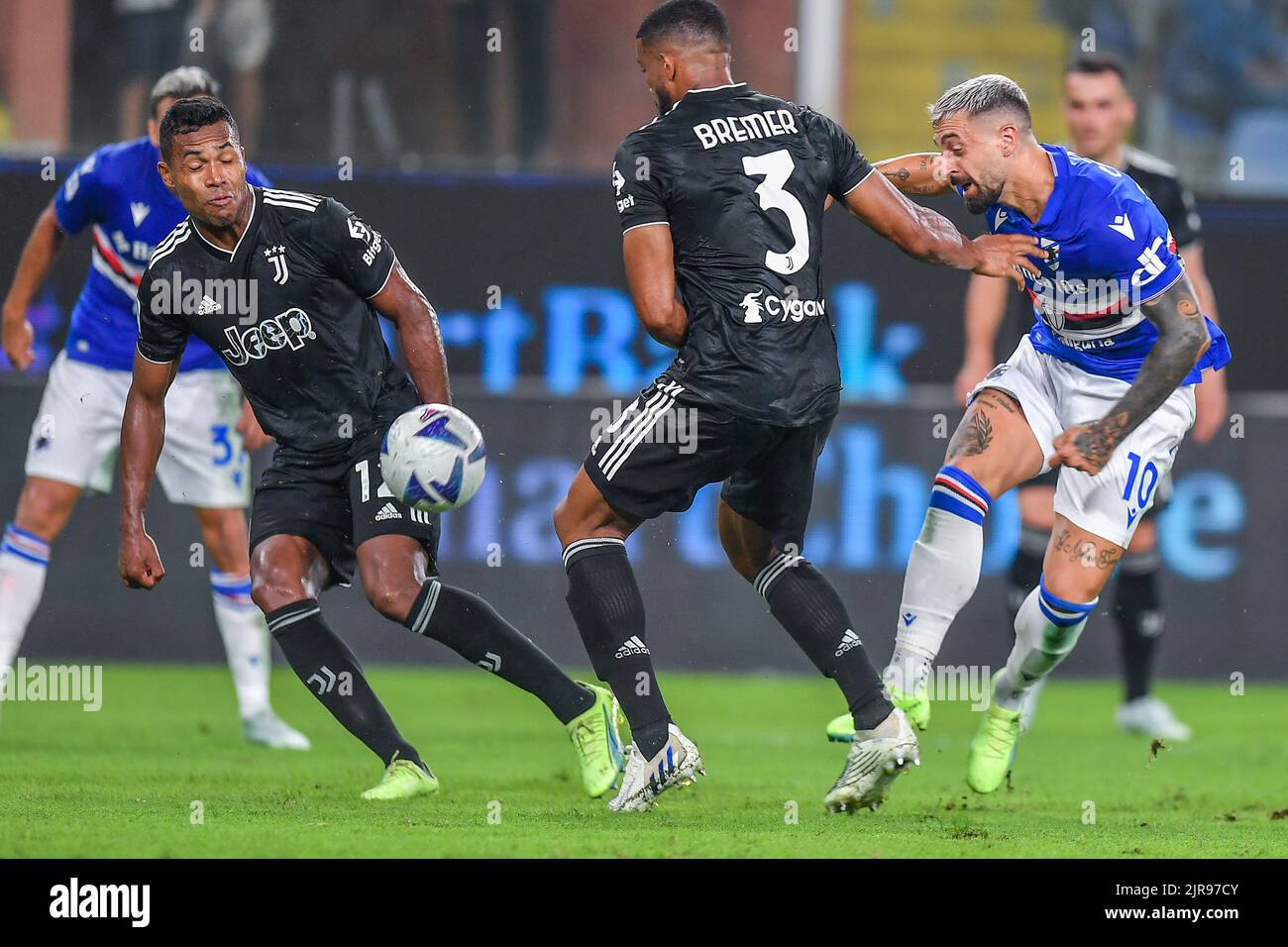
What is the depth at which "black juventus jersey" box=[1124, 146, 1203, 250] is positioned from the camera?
8.05 m

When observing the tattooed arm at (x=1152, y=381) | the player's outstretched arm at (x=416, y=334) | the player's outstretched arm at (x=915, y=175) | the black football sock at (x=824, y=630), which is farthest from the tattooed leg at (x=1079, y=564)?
the player's outstretched arm at (x=416, y=334)

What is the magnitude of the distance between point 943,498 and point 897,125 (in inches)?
235

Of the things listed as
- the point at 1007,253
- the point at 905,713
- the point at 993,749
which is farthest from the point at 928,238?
the point at 993,749

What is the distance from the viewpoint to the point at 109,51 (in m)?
10.4

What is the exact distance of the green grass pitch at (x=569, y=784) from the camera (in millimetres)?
4711

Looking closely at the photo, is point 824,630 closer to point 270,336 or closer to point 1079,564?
point 1079,564

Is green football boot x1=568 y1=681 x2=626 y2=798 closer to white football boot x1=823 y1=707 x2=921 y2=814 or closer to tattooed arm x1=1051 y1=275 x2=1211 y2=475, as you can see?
white football boot x1=823 y1=707 x2=921 y2=814

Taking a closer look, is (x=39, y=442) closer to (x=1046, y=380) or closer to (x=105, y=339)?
(x=105, y=339)

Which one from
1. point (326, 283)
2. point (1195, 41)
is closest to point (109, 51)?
point (326, 283)

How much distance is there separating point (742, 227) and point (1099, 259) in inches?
42.0

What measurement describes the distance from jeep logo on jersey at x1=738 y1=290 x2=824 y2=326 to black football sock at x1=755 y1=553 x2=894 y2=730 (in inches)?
28.1

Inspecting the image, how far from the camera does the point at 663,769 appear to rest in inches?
206

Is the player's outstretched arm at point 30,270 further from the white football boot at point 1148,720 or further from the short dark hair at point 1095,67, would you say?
the white football boot at point 1148,720

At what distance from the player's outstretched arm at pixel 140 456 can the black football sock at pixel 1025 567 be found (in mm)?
3829
